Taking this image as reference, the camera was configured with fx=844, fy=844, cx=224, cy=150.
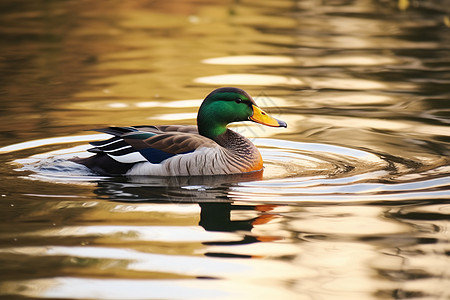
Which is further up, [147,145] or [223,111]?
[223,111]

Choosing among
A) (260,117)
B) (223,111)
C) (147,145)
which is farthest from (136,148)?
(260,117)

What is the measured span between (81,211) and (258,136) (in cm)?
374

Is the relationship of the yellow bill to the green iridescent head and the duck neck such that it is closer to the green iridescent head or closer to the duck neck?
the green iridescent head

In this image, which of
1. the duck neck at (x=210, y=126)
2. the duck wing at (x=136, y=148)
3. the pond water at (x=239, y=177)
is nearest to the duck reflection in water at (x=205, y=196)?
the pond water at (x=239, y=177)

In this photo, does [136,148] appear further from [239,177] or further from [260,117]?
[260,117]

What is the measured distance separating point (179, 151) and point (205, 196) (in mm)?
906

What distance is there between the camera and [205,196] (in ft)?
25.4

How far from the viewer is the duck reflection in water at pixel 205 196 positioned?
267 inches

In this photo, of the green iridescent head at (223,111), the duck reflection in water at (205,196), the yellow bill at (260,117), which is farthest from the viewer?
the yellow bill at (260,117)

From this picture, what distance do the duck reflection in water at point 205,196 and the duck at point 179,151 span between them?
0.34 feet

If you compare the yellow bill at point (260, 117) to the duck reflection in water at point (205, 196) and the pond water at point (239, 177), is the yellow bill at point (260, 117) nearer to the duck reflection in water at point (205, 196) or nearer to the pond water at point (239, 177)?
the pond water at point (239, 177)

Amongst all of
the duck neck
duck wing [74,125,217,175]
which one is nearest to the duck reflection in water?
duck wing [74,125,217,175]

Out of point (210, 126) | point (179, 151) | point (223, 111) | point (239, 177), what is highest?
point (223, 111)

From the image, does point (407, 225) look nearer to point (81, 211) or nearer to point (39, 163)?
point (81, 211)
